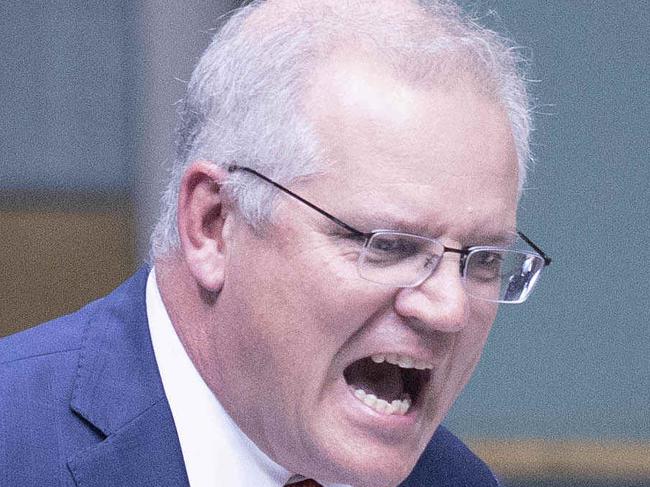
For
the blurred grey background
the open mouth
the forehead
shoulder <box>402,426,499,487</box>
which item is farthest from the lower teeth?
the blurred grey background

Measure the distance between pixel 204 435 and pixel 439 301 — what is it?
44 cm

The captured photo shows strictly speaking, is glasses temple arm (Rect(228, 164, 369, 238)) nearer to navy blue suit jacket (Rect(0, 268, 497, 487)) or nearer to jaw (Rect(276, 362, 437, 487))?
jaw (Rect(276, 362, 437, 487))

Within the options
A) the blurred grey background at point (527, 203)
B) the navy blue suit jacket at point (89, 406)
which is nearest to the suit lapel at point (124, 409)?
the navy blue suit jacket at point (89, 406)

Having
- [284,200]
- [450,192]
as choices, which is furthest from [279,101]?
[450,192]

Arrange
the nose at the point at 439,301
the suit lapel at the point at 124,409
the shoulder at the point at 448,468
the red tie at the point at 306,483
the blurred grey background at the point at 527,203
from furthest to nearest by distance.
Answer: the blurred grey background at the point at 527,203, the shoulder at the point at 448,468, the red tie at the point at 306,483, the suit lapel at the point at 124,409, the nose at the point at 439,301

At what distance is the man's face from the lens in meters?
1.79

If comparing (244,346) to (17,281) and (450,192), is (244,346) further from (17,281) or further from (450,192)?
(17,281)

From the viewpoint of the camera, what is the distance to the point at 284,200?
1827mm

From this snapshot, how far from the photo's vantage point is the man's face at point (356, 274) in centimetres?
179

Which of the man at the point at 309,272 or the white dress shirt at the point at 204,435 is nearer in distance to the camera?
the man at the point at 309,272

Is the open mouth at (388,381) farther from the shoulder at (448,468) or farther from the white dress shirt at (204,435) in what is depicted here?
the shoulder at (448,468)

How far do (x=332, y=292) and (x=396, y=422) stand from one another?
21 cm

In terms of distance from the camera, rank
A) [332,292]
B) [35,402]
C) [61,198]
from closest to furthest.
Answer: [332,292] < [35,402] < [61,198]

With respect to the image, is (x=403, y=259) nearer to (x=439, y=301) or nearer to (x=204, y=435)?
(x=439, y=301)
